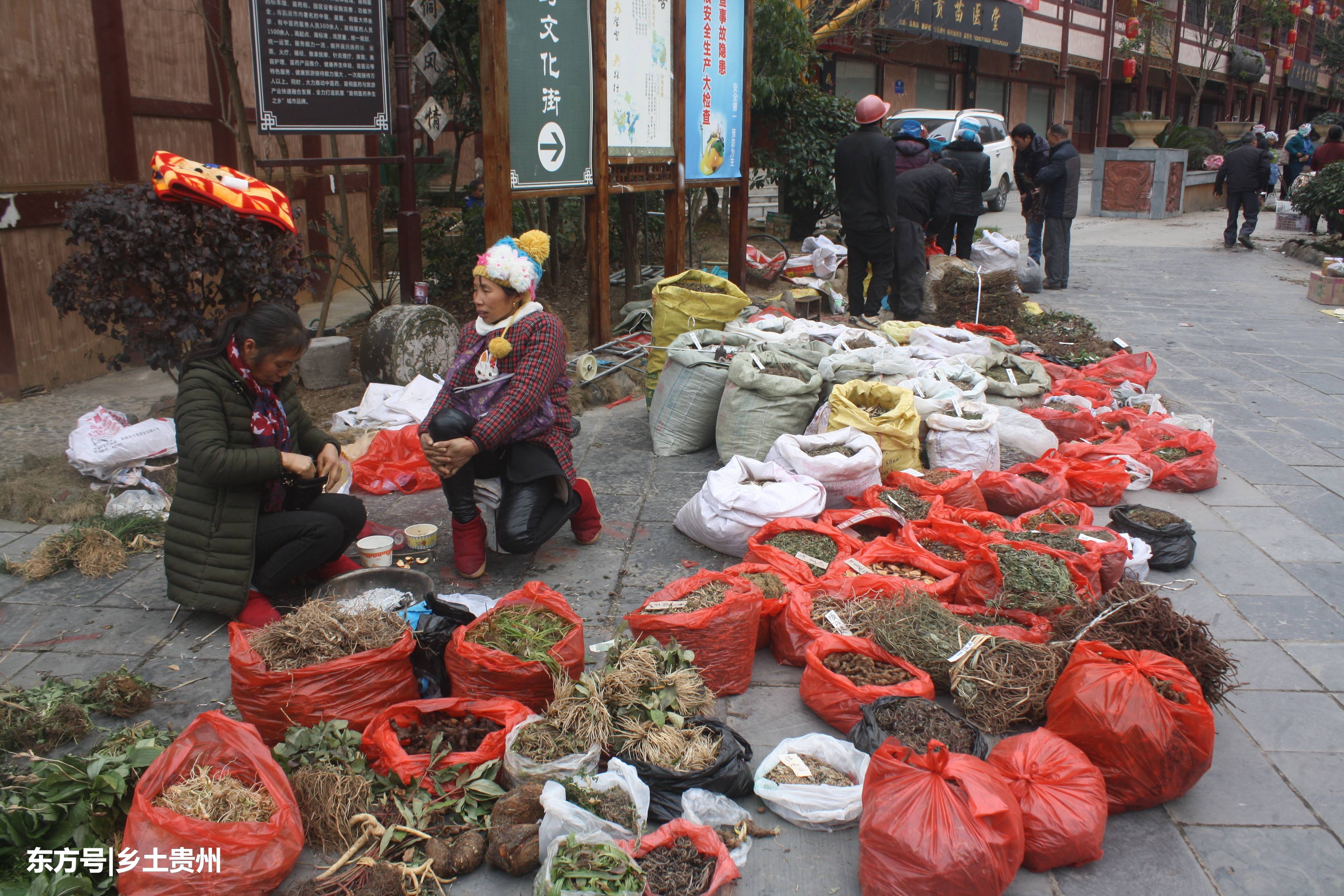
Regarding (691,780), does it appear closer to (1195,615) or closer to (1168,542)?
(1195,615)

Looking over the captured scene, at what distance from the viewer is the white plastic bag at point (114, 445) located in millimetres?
4914

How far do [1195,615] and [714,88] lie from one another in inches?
236

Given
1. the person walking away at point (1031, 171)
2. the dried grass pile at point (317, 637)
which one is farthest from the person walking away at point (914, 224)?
the dried grass pile at point (317, 637)

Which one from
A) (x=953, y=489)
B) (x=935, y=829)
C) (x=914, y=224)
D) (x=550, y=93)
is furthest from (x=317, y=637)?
(x=914, y=224)

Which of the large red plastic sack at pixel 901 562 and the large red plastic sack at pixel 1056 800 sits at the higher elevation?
the large red plastic sack at pixel 901 562

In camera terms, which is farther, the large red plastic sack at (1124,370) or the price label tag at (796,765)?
the large red plastic sack at (1124,370)

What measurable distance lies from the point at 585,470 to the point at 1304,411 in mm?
5189

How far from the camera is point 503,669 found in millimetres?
2889

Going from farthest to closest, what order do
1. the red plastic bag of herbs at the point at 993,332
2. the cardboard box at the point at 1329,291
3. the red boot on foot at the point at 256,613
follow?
the cardboard box at the point at 1329,291 < the red plastic bag of herbs at the point at 993,332 < the red boot on foot at the point at 256,613

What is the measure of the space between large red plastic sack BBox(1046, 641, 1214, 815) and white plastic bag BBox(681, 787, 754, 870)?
3.22ft

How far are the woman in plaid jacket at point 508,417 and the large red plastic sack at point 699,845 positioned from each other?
6.07ft

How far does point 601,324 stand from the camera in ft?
24.4

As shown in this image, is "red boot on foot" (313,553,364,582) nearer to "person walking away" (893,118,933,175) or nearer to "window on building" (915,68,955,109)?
"person walking away" (893,118,933,175)

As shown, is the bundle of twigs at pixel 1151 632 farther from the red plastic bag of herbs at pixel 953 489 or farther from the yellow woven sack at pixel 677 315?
the yellow woven sack at pixel 677 315
